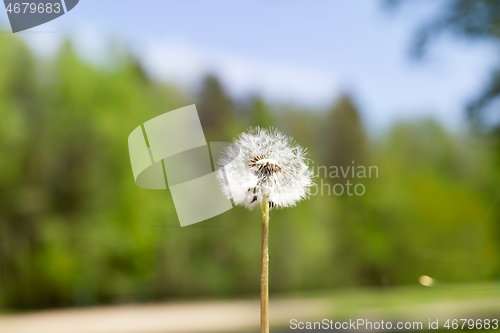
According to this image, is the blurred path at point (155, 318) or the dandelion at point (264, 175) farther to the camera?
the blurred path at point (155, 318)

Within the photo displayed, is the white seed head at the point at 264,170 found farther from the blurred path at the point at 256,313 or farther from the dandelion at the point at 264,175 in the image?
the blurred path at the point at 256,313

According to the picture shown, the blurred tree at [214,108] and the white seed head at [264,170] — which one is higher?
the blurred tree at [214,108]

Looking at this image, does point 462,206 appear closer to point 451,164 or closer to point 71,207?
point 451,164

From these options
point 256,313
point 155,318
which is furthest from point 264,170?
point 155,318

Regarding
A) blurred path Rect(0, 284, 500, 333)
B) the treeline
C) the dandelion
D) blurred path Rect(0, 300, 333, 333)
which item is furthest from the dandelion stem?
blurred path Rect(0, 300, 333, 333)

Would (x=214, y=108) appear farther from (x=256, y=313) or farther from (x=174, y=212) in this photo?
(x=256, y=313)

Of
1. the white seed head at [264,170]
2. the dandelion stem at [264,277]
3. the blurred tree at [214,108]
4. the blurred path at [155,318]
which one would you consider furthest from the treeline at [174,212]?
the dandelion stem at [264,277]

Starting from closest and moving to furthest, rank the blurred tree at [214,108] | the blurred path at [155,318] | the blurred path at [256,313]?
the blurred path at [256,313] → the blurred path at [155,318] → the blurred tree at [214,108]
